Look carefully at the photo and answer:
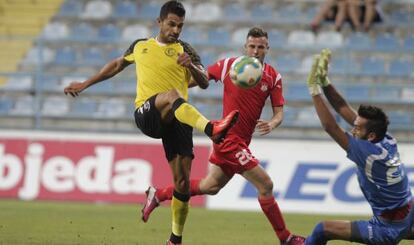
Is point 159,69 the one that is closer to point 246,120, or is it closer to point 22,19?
point 246,120

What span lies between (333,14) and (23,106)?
665 cm

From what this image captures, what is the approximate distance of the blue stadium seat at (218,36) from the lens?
1916 centimetres

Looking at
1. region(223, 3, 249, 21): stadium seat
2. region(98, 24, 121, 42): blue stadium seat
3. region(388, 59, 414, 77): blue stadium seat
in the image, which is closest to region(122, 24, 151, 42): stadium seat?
→ region(98, 24, 121, 42): blue stadium seat

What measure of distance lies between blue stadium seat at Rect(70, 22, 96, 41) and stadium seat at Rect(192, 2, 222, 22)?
7.47ft

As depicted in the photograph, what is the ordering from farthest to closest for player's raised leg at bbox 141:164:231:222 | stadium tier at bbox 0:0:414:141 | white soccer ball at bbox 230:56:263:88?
stadium tier at bbox 0:0:414:141, player's raised leg at bbox 141:164:231:222, white soccer ball at bbox 230:56:263:88

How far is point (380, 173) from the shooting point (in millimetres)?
7309

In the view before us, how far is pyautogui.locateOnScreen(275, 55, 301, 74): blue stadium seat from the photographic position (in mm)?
18230

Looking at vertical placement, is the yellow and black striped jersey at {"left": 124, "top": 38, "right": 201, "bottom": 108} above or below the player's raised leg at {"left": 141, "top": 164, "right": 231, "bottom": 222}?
above

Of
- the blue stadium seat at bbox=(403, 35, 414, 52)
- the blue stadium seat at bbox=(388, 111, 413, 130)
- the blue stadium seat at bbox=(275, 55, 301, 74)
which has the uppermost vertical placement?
the blue stadium seat at bbox=(403, 35, 414, 52)

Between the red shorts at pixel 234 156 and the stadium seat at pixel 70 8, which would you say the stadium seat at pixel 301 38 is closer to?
the stadium seat at pixel 70 8

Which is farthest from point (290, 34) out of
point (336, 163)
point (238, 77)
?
point (238, 77)

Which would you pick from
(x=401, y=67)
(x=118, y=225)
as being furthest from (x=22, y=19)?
(x=118, y=225)

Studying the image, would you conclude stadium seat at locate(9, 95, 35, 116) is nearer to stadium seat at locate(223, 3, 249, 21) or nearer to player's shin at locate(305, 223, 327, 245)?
stadium seat at locate(223, 3, 249, 21)

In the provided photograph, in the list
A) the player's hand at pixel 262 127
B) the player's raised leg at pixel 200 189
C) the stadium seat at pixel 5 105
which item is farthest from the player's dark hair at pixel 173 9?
the stadium seat at pixel 5 105
